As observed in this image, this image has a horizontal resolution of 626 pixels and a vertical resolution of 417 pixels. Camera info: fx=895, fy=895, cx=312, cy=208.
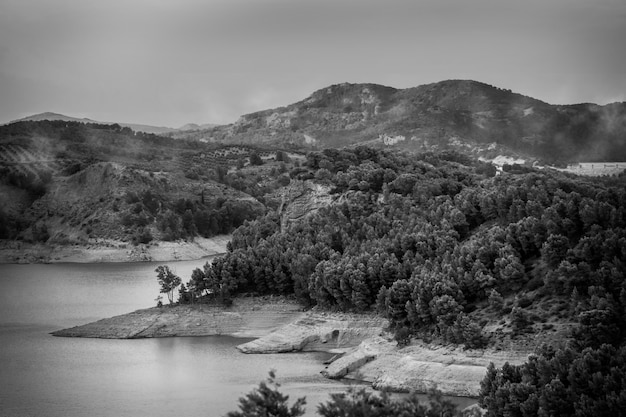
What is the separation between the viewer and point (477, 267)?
53250 millimetres

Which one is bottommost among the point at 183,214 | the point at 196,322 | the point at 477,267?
the point at 196,322

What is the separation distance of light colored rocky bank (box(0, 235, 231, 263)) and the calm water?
40313 millimetres

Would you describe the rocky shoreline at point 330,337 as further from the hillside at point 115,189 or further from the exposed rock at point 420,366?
the hillside at point 115,189

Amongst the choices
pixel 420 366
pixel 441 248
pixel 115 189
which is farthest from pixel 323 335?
pixel 115 189

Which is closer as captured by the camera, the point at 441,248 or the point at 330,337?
the point at 330,337

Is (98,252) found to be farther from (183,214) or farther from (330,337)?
(330,337)

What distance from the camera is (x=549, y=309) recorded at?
47.5m

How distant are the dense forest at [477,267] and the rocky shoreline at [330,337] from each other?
132cm

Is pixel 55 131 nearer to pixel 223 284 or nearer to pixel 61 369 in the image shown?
pixel 223 284

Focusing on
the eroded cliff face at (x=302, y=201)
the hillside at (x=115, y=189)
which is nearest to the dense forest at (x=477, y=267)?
the eroded cliff face at (x=302, y=201)

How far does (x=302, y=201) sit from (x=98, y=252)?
50226 mm

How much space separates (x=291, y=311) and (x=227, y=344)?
6981 millimetres

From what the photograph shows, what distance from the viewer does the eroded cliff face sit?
7819cm

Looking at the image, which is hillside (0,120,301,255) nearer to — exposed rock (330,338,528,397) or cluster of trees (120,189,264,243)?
cluster of trees (120,189,264,243)
